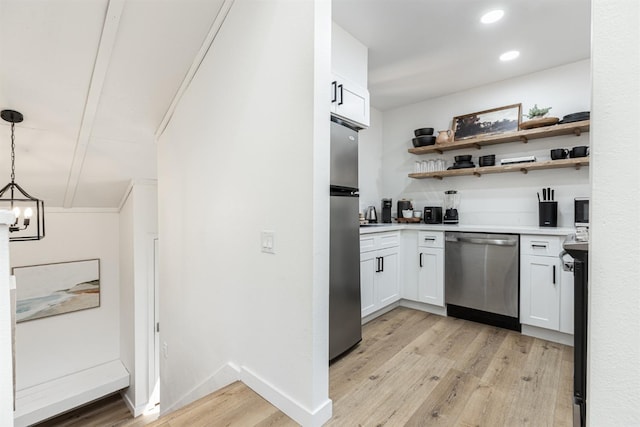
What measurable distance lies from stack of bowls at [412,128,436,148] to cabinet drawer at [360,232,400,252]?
129 centimetres

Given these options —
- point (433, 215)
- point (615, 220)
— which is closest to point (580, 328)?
point (615, 220)

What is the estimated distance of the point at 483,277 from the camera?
2936 mm

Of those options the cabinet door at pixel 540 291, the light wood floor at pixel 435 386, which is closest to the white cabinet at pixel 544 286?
the cabinet door at pixel 540 291

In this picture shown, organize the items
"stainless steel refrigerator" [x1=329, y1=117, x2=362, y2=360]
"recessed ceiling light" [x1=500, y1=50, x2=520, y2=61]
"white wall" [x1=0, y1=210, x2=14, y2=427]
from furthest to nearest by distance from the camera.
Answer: "recessed ceiling light" [x1=500, y1=50, x2=520, y2=61] → "stainless steel refrigerator" [x1=329, y1=117, x2=362, y2=360] → "white wall" [x1=0, y1=210, x2=14, y2=427]

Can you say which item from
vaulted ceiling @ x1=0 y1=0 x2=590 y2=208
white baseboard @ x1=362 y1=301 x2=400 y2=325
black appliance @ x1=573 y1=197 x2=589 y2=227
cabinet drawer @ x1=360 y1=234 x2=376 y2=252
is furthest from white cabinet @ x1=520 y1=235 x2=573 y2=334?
vaulted ceiling @ x1=0 y1=0 x2=590 y2=208

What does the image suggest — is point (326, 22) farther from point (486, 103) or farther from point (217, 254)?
point (486, 103)

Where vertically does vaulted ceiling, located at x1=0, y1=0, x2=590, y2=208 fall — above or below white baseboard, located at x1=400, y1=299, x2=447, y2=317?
above

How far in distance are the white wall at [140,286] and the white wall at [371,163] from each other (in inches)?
114

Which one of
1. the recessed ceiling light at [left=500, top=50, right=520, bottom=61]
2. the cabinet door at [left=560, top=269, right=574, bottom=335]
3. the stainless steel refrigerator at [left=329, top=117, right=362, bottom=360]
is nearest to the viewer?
the stainless steel refrigerator at [left=329, top=117, right=362, bottom=360]

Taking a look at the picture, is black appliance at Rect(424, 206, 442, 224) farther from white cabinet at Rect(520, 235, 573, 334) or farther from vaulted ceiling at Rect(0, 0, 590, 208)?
vaulted ceiling at Rect(0, 0, 590, 208)

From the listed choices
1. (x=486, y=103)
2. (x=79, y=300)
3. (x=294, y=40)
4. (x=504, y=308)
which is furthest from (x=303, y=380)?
(x=79, y=300)

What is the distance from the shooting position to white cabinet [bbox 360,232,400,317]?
2.84 m

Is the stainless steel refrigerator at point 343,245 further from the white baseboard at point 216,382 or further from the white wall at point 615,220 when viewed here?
the white wall at point 615,220

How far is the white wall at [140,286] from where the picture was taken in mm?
4102
